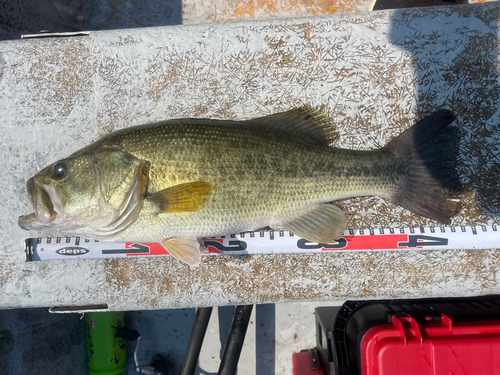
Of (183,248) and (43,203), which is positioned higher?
(43,203)

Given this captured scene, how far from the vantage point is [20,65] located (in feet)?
7.23

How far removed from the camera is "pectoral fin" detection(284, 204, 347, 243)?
185cm

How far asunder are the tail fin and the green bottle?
248 centimetres

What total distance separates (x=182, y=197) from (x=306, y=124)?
83cm

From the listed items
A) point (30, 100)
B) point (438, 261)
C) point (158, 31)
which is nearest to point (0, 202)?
point (30, 100)

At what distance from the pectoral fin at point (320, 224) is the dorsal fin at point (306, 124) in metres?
0.40

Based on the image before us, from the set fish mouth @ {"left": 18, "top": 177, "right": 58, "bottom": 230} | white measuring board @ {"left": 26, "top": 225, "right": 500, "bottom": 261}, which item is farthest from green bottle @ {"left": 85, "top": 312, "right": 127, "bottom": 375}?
fish mouth @ {"left": 18, "top": 177, "right": 58, "bottom": 230}

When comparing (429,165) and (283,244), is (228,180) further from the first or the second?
(429,165)

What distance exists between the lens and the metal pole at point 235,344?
234 centimetres

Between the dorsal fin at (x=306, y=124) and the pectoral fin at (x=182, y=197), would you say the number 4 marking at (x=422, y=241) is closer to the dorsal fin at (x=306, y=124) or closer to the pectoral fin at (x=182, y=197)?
the dorsal fin at (x=306, y=124)

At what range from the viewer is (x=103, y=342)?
8.92 ft

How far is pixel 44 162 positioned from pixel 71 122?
0.33 meters

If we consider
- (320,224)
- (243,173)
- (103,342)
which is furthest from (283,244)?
(103,342)

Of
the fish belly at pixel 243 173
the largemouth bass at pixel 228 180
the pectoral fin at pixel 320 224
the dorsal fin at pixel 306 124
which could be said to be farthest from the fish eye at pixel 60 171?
the pectoral fin at pixel 320 224
